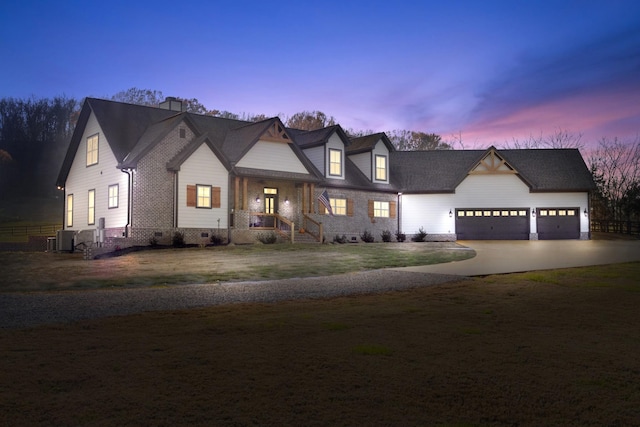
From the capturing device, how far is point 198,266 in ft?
58.1

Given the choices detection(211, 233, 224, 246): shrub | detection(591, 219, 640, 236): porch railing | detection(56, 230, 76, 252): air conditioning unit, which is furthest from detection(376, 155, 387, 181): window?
detection(591, 219, 640, 236): porch railing

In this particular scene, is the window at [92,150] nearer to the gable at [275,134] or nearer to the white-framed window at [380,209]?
the gable at [275,134]

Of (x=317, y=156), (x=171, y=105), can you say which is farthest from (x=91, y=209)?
(x=317, y=156)

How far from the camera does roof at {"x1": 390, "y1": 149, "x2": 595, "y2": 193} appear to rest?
38.5m

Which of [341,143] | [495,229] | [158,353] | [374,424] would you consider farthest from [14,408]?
[495,229]

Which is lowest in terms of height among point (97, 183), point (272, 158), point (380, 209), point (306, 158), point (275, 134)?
point (380, 209)

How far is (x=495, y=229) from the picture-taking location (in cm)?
3884

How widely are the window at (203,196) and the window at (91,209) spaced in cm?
608

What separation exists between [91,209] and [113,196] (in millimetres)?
3071

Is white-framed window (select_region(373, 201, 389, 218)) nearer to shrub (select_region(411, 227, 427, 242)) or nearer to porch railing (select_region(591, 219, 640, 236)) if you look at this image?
shrub (select_region(411, 227, 427, 242))

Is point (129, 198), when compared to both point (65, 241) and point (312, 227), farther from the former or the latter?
point (312, 227)

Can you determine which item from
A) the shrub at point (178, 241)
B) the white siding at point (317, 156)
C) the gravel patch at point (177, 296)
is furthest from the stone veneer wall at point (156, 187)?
the gravel patch at point (177, 296)

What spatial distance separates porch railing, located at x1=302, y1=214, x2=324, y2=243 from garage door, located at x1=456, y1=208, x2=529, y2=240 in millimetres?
12210

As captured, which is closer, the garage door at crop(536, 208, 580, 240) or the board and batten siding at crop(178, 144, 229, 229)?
the board and batten siding at crop(178, 144, 229, 229)
